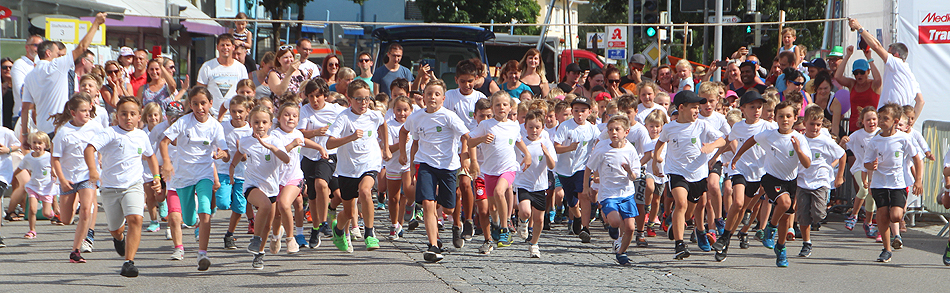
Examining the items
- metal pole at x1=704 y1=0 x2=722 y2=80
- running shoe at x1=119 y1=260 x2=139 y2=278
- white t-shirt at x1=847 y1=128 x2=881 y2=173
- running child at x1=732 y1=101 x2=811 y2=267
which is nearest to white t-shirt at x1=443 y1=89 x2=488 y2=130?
running child at x1=732 y1=101 x2=811 y2=267

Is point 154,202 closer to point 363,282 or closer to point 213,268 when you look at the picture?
point 213,268

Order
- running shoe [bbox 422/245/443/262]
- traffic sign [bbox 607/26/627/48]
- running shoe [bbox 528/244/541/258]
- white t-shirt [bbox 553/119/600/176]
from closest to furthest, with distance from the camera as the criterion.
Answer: running shoe [bbox 422/245/443/262] → running shoe [bbox 528/244/541/258] → white t-shirt [bbox 553/119/600/176] → traffic sign [bbox 607/26/627/48]

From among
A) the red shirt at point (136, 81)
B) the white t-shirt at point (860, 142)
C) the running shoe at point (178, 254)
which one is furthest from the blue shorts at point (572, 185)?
the red shirt at point (136, 81)

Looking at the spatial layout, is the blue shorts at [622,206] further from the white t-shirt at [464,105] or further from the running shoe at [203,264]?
the running shoe at [203,264]

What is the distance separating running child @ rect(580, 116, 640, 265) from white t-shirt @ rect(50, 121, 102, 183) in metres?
4.25

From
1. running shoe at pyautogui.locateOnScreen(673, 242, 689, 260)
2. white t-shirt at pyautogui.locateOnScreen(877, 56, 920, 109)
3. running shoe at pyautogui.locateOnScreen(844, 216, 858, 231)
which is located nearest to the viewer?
running shoe at pyautogui.locateOnScreen(673, 242, 689, 260)

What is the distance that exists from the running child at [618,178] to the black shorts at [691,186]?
25.5 inches

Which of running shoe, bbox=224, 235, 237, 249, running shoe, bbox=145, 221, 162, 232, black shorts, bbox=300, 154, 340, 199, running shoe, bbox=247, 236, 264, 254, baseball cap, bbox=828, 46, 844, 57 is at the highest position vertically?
baseball cap, bbox=828, 46, 844, 57

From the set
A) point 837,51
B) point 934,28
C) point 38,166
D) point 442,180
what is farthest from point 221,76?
point 934,28

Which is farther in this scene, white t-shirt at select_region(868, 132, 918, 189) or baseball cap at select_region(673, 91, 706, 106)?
baseball cap at select_region(673, 91, 706, 106)

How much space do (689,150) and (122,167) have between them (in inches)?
196

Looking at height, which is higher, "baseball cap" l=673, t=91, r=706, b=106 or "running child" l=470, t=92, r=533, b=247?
"baseball cap" l=673, t=91, r=706, b=106

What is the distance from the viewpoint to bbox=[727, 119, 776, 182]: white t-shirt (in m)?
9.43

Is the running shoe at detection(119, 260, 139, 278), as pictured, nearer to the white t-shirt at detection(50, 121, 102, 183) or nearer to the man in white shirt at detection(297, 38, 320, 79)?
the white t-shirt at detection(50, 121, 102, 183)
